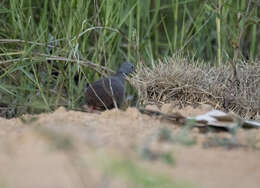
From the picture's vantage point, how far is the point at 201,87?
3229mm

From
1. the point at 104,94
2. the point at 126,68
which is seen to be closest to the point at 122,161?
the point at 104,94

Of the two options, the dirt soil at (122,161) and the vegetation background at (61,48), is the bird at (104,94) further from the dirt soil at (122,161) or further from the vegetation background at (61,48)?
the dirt soil at (122,161)

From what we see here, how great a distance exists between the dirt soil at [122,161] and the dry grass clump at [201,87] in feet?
4.14

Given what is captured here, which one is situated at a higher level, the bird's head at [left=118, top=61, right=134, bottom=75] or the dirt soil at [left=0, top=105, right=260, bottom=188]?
the dirt soil at [left=0, top=105, right=260, bottom=188]

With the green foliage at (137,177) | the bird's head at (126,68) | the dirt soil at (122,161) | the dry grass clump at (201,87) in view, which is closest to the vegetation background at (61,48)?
the bird's head at (126,68)

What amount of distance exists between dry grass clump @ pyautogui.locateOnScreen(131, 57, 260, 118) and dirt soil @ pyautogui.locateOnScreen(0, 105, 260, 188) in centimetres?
126

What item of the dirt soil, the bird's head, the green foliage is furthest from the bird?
the green foliage

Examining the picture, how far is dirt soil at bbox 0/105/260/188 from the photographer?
139cm

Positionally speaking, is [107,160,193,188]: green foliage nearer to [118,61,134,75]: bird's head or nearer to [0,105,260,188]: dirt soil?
Result: [0,105,260,188]: dirt soil

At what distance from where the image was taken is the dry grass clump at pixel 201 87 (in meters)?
3.21

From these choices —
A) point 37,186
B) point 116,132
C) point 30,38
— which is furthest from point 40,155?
point 30,38

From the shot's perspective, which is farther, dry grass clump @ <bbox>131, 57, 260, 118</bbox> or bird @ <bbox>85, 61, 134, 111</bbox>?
bird @ <bbox>85, 61, 134, 111</bbox>

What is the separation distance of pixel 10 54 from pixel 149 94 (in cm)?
120

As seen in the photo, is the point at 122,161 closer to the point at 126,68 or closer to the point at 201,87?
the point at 201,87
